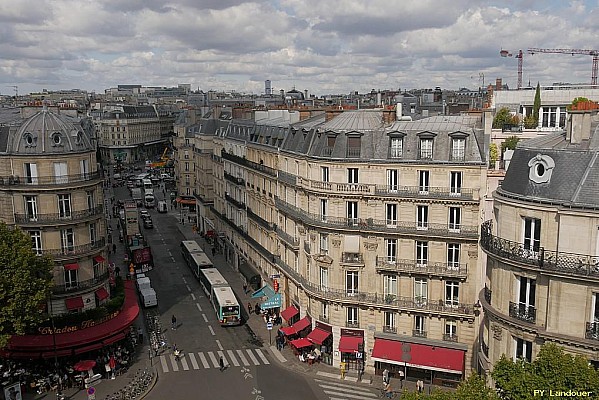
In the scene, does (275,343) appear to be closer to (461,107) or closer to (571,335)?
(571,335)

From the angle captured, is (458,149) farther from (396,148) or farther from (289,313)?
(289,313)

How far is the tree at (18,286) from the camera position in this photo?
37156mm

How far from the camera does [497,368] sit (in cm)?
2373

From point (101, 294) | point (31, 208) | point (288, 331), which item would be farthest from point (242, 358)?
point (31, 208)

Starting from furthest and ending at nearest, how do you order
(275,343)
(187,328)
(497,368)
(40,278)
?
1. (187,328)
2. (275,343)
3. (40,278)
4. (497,368)

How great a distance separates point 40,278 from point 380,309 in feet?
81.3

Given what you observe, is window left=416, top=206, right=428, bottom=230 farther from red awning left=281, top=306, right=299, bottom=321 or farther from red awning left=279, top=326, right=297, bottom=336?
red awning left=281, top=306, right=299, bottom=321

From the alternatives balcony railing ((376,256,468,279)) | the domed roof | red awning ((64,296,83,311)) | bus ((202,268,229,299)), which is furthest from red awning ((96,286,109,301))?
balcony railing ((376,256,468,279))

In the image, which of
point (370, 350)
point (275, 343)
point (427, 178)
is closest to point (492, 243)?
point (427, 178)

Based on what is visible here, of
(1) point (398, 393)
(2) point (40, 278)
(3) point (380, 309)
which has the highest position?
(2) point (40, 278)

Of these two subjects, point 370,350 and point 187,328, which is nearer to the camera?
point 370,350

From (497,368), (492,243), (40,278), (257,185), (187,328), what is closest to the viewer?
(497,368)

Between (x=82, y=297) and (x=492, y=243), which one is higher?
(x=492, y=243)

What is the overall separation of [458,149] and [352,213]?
9.30m
